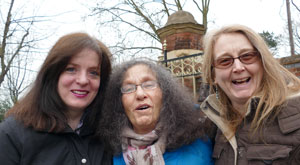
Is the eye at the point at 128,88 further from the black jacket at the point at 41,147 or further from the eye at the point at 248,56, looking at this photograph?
the eye at the point at 248,56

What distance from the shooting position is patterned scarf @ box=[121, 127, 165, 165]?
80.7 inches

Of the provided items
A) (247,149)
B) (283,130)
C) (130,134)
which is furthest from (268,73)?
(130,134)

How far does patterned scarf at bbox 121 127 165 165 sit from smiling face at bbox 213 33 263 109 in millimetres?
728

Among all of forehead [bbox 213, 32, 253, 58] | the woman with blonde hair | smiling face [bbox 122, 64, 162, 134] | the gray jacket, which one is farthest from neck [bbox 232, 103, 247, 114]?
smiling face [bbox 122, 64, 162, 134]

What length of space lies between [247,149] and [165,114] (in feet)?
2.39

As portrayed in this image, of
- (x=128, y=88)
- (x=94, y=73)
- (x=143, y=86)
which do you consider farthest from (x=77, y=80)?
(x=143, y=86)

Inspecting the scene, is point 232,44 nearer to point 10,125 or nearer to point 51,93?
point 51,93

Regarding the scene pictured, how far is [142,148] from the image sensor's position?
2154 mm

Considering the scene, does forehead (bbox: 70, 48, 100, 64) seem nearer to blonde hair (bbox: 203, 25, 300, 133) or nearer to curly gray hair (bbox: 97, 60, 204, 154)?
curly gray hair (bbox: 97, 60, 204, 154)

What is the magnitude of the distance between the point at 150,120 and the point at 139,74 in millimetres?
444

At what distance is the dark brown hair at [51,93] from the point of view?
2.00 meters

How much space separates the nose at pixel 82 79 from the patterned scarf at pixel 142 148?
57 centimetres

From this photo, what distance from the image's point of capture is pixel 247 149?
5.80 feet

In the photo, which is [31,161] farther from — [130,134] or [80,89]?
[130,134]
